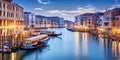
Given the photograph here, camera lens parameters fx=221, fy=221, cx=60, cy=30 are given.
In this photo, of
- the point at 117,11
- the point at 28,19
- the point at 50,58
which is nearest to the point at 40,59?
the point at 50,58

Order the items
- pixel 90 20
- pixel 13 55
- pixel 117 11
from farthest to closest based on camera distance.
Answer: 1. pixel 90 20
2. pixel 117 11
3. pixel 13 55

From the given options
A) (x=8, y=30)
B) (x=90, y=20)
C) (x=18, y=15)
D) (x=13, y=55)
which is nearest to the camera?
(x=13, y=55)

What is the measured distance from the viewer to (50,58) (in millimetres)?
13852

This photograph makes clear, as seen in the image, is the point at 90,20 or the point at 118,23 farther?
the point at 90,20

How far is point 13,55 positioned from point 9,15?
5.20m

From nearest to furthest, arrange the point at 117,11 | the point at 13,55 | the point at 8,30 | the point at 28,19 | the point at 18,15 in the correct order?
the point at 13,55
the point at 8,30
the point at 18,15
the point at 117,11
the point at 28,19

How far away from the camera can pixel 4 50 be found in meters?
13.8

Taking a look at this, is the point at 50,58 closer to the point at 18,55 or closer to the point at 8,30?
the point at 18,55

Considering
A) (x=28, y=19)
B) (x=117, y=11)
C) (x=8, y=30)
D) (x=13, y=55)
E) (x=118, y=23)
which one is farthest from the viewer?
(x=28, y=19)

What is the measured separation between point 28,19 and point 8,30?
29.1m

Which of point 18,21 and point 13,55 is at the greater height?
point 18,21

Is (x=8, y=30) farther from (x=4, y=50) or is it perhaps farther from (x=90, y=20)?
(x=90, y=20)

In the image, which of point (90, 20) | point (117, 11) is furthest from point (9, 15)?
point (90, 20)

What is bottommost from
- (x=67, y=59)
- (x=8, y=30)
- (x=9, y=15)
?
(x=67, y=59)
